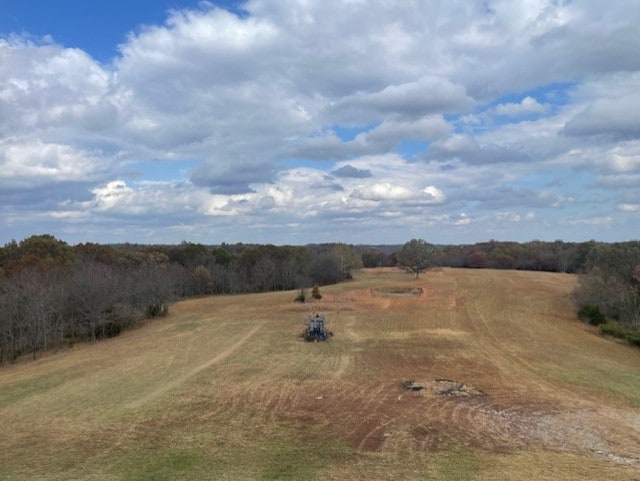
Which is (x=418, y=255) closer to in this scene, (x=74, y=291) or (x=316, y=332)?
(x=316, y=332)

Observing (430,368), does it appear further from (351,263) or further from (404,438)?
(351,263)

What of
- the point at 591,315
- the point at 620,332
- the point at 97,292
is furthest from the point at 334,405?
the point at 591,315

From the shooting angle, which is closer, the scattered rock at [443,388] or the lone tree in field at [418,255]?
the scattered rock at [443,388]

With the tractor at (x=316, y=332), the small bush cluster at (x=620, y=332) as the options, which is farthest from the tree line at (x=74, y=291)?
the small bush cluster at (x=620, y=332)

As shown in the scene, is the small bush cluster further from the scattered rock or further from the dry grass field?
the scattered rock

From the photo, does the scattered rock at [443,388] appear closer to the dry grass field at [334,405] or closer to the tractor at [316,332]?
the dry grass field at [334,405]

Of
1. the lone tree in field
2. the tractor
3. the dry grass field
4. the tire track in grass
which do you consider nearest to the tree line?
the dry grass field
